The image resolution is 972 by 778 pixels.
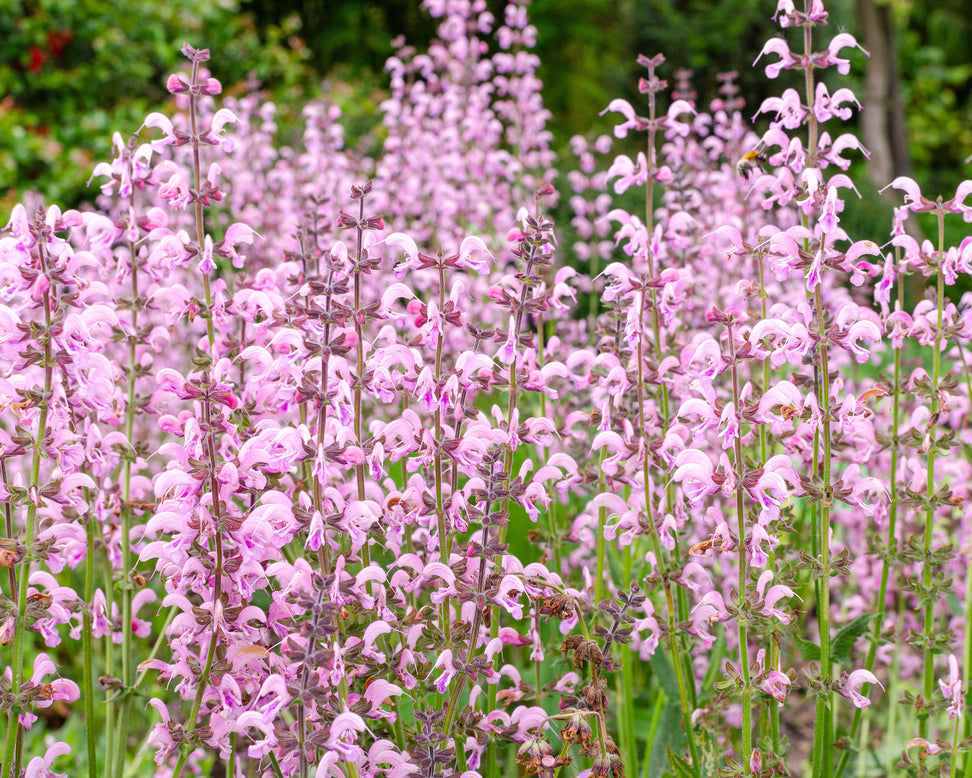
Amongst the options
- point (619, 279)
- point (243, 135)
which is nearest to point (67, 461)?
point (619, 279)

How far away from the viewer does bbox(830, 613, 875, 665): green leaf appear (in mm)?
2230

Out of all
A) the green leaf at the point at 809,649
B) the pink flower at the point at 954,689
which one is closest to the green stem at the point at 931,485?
the pink flower at the point at 954,689

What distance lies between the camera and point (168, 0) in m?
10.1

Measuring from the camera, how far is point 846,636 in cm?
225

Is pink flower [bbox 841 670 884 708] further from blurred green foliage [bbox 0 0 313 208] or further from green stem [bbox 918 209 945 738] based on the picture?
blurred green foliage [bbox 0 0 313 208]

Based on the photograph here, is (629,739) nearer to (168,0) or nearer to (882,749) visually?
(882,749)

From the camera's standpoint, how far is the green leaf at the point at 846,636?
2.23 metres

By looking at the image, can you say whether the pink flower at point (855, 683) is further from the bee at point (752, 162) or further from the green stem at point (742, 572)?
the bee at point (752, 162)

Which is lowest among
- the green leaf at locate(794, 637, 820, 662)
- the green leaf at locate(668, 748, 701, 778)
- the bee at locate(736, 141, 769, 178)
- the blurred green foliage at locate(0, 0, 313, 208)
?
the green leaf at locate(668, 748, 701, 778)

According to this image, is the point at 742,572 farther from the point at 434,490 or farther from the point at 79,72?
the point at 79,72

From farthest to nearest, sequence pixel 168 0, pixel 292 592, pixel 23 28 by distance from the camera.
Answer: pixel 168 0 < pixel 23 28 < pixel 292 592

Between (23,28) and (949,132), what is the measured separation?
16231 mm

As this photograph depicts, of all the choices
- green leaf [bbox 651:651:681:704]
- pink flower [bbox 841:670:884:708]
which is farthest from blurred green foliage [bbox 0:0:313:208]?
pink flower [bbox 841:670:884:708]

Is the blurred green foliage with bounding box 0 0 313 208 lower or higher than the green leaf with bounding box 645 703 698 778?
higher
